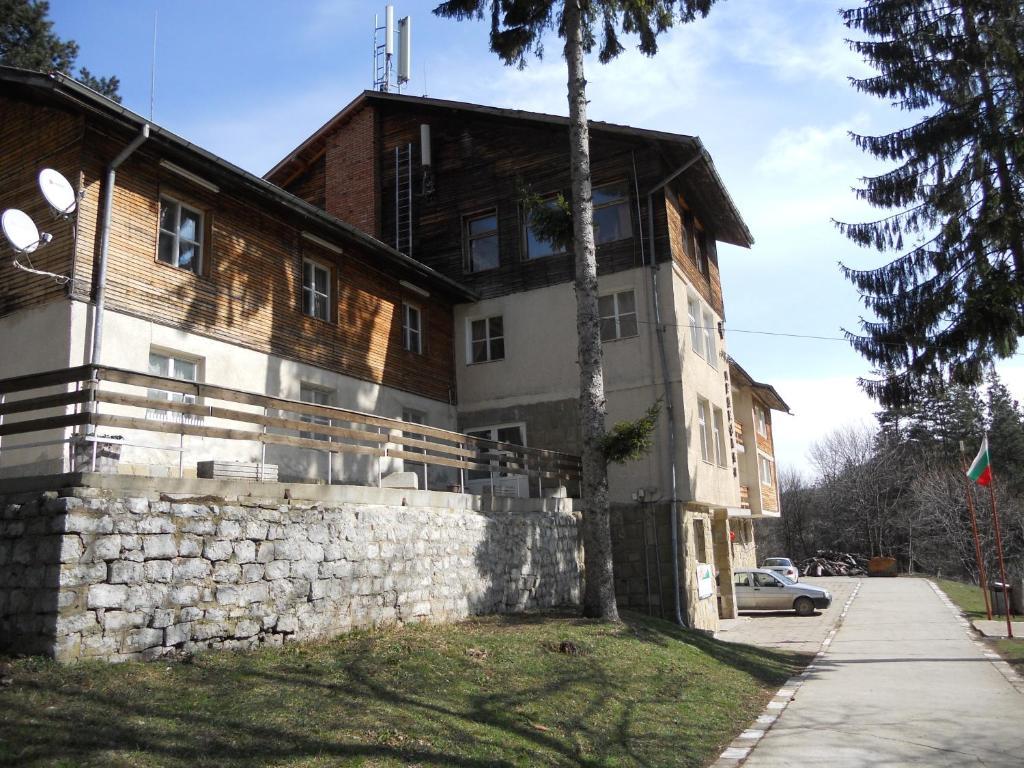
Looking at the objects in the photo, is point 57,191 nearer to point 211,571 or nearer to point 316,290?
point 211,571

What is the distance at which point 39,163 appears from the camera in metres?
12.5

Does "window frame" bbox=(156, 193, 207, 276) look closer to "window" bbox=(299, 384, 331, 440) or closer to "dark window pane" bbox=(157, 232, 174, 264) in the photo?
"dark window pane" bbox=(157, 232, 174, 264)

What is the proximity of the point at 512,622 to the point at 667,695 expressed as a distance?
3171mm

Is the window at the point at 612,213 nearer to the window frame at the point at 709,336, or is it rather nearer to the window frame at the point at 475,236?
the window frame at the point at 475,236

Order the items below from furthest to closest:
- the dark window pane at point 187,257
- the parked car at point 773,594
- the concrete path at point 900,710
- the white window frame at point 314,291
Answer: the parked car at point 773,594 < the white window frame at point 314,291 < the dark window pane at point 187,257 < the concrete path at point 900,710

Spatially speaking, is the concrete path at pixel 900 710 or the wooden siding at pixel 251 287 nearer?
the concrete path at pixel 900 710

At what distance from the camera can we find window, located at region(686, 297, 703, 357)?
2031 centimetres

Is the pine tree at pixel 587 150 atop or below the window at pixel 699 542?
atop

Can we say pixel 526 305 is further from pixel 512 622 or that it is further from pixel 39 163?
pixel 39 163

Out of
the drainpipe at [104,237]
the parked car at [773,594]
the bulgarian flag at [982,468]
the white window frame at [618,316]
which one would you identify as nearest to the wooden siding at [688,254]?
the white window frame at [618,316]

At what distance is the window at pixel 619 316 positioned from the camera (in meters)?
19.1

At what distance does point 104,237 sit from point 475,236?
11063 mm

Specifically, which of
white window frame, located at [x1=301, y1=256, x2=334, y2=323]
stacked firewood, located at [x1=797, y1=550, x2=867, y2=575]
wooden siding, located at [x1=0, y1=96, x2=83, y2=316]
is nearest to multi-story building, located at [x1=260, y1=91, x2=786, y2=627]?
white window frame, located at [x1=301, y1=256, x2=334, y2=323]

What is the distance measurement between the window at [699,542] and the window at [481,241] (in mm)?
8317
